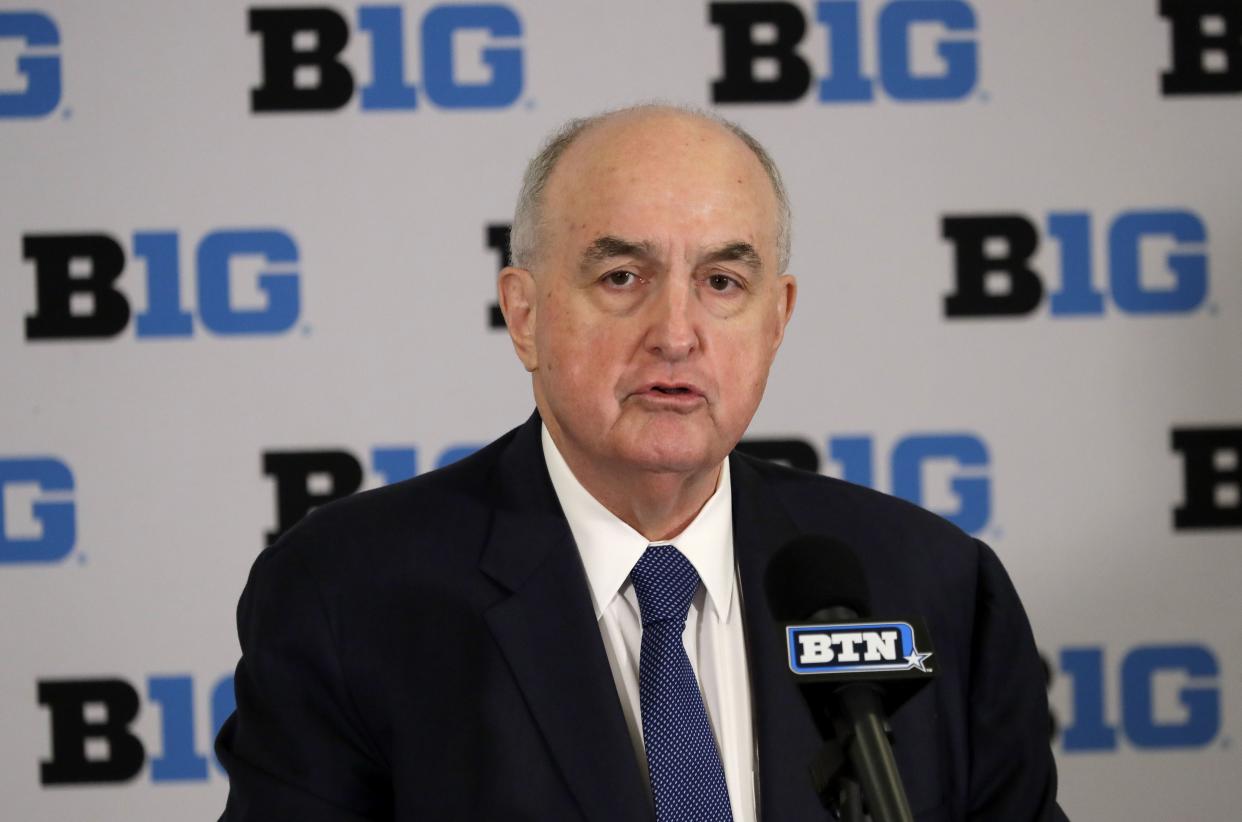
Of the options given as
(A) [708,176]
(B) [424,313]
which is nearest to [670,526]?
(A) [708,176]

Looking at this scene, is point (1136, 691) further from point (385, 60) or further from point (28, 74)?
point (28, 74)

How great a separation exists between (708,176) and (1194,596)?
1.88 m

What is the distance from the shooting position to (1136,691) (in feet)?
9.71

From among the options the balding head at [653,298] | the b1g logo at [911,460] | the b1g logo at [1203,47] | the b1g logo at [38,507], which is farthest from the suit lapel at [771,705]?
the b1g logo at [1203,47]

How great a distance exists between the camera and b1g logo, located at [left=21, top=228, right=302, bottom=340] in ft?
9.43

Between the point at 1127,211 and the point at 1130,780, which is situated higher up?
the point at 1127,211

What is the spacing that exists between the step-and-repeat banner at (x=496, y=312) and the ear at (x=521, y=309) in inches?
44.3

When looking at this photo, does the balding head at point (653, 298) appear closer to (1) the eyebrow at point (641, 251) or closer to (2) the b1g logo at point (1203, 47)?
(1) the eyebrow at point (641, 251)

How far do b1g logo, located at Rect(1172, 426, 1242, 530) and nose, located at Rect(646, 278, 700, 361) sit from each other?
1762mm

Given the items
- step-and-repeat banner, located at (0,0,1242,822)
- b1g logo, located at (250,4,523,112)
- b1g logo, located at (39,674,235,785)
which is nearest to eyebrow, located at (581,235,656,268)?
step-and-repeat banner, located at (0,0,1242,822)

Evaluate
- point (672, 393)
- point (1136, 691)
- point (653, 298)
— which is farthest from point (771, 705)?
point (1136, 691)

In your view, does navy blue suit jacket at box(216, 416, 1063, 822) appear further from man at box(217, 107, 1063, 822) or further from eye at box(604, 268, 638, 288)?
eye at box(604, 268, 638, 288)

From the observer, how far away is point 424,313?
287 cm

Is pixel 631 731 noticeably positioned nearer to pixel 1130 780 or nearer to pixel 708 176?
pixel 708 176
